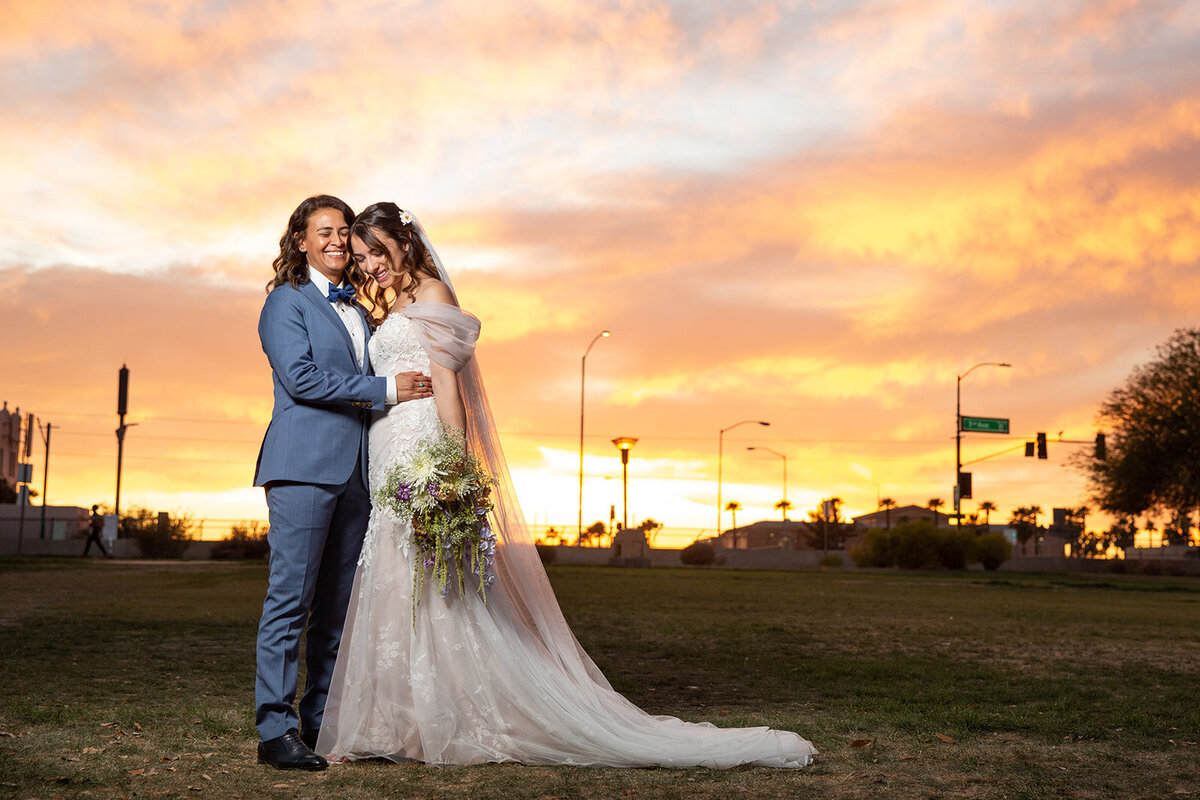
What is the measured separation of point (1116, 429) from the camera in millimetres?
52750

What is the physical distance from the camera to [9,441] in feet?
336

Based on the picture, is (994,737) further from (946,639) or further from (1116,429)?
(1116,429)

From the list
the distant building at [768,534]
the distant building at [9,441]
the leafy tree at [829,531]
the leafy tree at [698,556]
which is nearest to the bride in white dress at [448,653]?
the leafy tree at [698,556]

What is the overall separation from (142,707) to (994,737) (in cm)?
492

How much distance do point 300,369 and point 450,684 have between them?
1.64 m

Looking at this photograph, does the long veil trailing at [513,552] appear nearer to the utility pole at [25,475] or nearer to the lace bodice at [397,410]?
the lace bodice at [397,410]

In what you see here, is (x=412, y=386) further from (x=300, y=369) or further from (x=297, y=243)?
(x=297, y=243)

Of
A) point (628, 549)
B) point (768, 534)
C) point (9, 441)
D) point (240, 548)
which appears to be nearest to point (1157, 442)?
point (628, 549)

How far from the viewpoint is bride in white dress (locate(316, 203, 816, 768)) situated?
17.1 ft

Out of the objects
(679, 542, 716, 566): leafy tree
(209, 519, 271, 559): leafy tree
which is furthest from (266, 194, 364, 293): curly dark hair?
(679, 542, 716, 566): leafy tree

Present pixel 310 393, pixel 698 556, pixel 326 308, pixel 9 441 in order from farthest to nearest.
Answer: pixel 9 441 → pixel 698 556 → pixel 326 308 → pixel 310 393

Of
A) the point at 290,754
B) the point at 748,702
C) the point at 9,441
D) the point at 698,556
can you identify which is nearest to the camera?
the point at 290,754

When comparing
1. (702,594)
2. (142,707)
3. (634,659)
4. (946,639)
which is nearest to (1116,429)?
(702,594)

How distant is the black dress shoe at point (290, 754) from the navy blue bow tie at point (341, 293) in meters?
2.05
